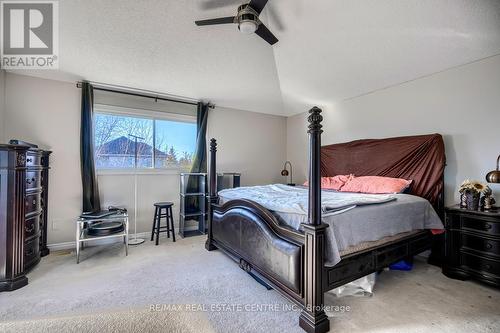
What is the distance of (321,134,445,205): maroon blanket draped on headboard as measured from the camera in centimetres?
281

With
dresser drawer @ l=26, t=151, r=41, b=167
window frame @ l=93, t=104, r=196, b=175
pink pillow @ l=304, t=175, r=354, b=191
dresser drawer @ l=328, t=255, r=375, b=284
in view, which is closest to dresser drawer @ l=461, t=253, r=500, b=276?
dresser drawer @ l=328, t=255, r=375, b=284

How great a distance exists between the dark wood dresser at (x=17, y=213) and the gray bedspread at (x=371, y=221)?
2.44 meters

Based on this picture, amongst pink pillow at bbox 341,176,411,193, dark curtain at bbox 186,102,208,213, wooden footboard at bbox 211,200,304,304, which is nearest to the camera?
wooden footboard at bbox 211,200,304,304

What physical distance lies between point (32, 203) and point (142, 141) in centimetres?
165

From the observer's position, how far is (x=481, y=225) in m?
2.24

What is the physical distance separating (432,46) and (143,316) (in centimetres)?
361

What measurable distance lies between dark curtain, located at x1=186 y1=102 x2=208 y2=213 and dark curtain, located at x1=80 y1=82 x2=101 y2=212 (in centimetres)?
139

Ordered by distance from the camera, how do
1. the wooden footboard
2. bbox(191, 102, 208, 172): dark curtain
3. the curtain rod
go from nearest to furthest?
1. the wooden footboard
2. the curtain rod
3. bbox(191, 102, 208, 172): dark curtain

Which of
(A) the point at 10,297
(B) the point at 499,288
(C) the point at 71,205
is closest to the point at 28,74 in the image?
(C) the point at 71,205

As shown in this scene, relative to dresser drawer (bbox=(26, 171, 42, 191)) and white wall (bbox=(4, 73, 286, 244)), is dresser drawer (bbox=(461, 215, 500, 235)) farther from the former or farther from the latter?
dresser drawer (bbox=(26, 171, 42, 191))

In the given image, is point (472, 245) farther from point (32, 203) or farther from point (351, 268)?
point (32, 203)

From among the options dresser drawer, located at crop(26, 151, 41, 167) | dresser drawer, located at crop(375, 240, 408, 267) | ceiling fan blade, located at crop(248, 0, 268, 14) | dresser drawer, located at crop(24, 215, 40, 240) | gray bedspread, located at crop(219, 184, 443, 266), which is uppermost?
ceiling fan blade, located at crop(248, 0, 268, 14)

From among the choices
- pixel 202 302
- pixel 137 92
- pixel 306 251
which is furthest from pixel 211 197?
pixel 137 92

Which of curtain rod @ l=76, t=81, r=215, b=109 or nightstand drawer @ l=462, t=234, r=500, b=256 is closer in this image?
nightstand drawer @ l=462, t=234, r=500, b=256
